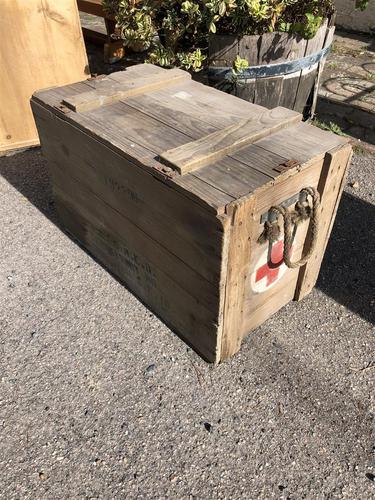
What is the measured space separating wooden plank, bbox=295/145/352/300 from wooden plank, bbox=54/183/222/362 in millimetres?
736

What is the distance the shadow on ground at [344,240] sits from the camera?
9.32 feet

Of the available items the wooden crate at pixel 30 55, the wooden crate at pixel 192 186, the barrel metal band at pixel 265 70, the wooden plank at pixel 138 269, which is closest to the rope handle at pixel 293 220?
the wooden crate at pixel 192 186

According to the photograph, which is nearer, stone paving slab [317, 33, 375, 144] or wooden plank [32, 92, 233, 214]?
wooden plank [32, 92, 233, 214]

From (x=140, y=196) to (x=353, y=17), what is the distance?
23.5 ft

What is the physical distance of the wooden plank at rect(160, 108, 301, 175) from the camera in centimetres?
196

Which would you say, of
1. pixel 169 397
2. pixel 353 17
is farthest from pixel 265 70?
pixel 353 17

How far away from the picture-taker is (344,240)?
3.28 meters

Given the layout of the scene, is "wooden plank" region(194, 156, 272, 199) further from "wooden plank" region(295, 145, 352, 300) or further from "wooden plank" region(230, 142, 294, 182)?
"wooden plank" region(295, 145, 352, 300)

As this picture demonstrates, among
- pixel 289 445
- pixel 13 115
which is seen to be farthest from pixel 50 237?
pixel 289 445

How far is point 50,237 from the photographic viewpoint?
131 inches

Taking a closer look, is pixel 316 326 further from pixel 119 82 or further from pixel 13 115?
pixel 13 115

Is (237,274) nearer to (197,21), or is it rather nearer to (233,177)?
(233,177)

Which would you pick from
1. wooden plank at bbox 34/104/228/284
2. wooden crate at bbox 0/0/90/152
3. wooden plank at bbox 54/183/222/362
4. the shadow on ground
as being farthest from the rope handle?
A: wooden crate at bbox 0/0/90/152

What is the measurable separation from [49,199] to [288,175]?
243 centimetres
